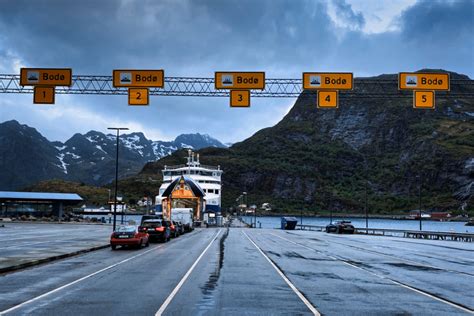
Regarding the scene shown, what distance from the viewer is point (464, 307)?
1127 cm

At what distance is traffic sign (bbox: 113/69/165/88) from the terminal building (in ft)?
194

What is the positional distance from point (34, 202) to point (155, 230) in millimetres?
61324

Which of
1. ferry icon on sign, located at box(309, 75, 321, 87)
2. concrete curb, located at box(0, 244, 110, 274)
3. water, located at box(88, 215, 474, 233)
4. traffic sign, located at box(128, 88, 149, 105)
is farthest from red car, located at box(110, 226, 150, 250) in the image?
Answer: water, located at box(88, 215, 474, 233)

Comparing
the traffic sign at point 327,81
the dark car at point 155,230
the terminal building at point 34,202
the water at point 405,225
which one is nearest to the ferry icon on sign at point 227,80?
the traffic sign at point 327,81

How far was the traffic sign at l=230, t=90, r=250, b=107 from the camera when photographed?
2934 cm

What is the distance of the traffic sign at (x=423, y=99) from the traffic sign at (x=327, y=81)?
13.3 feet

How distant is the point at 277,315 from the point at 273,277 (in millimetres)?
6307

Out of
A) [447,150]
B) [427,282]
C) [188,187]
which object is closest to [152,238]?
[427,282]

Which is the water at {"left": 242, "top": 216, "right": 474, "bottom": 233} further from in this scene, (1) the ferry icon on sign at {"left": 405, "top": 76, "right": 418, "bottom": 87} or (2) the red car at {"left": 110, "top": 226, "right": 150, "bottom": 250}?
(1) the ferry icon on sign at {"left": 405, "top": 76, "right": 418, "bottom": 87}

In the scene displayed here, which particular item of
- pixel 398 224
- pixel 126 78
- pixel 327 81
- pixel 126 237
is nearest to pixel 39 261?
pixel 126 237

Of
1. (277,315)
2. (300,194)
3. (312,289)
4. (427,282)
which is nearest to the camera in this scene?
(277,315)

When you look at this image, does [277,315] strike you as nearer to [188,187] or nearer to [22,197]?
[188,187]

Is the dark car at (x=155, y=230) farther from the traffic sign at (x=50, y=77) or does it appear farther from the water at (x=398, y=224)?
the water at (x=398, y=224)

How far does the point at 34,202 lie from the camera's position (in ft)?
296
